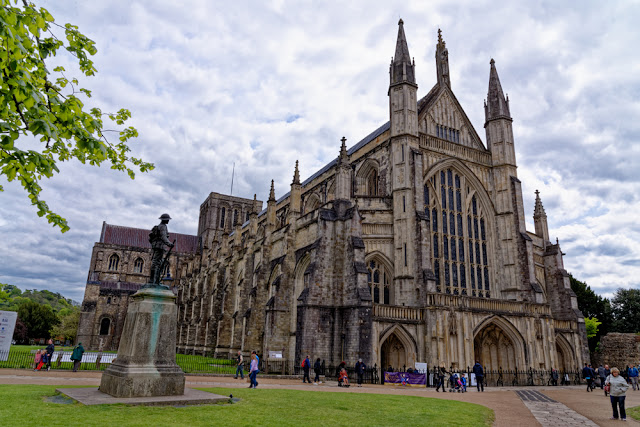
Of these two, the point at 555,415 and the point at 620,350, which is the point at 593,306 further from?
the point at 555,415

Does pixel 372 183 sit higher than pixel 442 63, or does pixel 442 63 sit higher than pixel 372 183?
pixel 442 63

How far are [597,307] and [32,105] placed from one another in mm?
53679

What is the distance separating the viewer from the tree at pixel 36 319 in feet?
222

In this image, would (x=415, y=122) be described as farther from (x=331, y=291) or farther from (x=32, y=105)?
(x=32, y=105)

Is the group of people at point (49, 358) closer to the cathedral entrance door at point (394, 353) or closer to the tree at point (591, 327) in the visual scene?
the cathedral entrance door at point (394, 353)

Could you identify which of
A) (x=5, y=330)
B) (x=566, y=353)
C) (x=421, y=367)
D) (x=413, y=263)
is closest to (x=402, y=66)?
(x=413, y=263)

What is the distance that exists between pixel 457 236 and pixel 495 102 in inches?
495

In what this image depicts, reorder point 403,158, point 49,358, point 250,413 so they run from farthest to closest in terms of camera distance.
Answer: point 403,158, point 49,358, point 250,413

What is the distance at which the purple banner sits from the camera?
2152 centimetres

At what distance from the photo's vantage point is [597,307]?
149ft

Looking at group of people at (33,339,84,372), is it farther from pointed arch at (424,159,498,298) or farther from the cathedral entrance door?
pointed arch at (424,159,498,298)

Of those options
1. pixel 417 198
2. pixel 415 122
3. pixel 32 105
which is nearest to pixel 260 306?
pixel 417 198

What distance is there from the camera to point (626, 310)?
44.2 meters

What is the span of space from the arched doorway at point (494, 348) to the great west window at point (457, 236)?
3.52 m
